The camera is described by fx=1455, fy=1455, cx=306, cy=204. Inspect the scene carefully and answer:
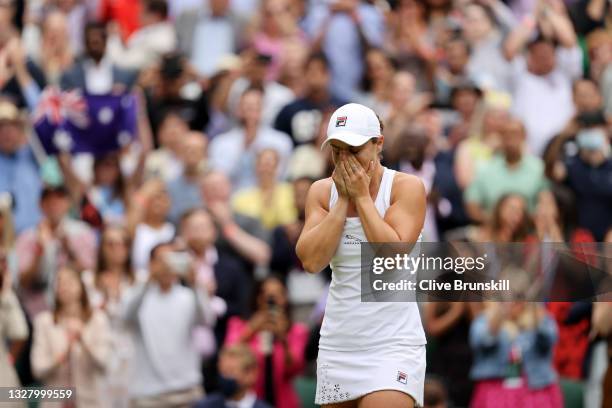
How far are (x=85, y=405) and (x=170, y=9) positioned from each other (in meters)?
6.33

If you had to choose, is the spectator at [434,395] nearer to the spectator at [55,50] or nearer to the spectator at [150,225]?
the spectator at [150,225]

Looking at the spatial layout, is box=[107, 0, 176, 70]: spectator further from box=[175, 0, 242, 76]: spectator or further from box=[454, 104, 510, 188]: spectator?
box=[454, 104, 510, 188]: spectator

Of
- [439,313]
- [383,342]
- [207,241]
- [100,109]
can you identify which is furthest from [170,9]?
[383,342]

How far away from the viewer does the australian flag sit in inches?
562

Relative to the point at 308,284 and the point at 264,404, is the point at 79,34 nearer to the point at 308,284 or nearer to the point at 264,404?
the point at 308,284

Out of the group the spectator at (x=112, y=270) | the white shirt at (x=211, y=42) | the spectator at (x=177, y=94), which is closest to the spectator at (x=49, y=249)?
the spectator at (x=112, y=270)

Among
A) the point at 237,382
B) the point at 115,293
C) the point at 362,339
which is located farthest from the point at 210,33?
the point at 362,339

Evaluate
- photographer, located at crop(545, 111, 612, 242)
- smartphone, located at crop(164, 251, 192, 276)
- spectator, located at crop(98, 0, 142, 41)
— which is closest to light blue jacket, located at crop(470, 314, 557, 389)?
photographer, located at crop(545, 111, 612, 242)

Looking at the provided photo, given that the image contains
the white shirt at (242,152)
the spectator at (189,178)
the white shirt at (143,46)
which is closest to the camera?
the spectator at (189,178)

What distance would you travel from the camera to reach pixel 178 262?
39.8 feet

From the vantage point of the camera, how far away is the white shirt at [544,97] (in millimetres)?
14805

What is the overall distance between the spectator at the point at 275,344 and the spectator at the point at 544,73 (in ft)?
12.2

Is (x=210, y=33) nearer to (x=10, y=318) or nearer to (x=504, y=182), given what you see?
(x=504, y=182)

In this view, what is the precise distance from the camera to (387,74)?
15.3 m
